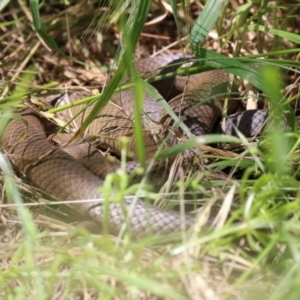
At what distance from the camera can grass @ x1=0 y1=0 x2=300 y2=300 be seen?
152 cm

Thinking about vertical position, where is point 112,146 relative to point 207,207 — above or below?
below

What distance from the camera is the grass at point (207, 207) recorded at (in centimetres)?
152

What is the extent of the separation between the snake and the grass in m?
0.08

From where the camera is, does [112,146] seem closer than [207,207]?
No

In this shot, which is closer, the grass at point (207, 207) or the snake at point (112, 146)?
the grass at point (207, 207)

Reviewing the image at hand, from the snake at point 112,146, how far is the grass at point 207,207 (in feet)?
0.26

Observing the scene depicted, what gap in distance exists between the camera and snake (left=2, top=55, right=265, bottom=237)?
6.62ft

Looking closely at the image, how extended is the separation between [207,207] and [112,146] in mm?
977

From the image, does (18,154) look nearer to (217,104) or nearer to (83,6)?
(217,104)

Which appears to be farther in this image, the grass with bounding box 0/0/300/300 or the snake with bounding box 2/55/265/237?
the snake with bounding box 2/55/265/237

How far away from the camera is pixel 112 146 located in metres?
2.56

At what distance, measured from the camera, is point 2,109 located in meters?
2.32

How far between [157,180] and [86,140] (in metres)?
0.43

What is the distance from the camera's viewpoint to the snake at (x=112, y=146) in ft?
6.62
